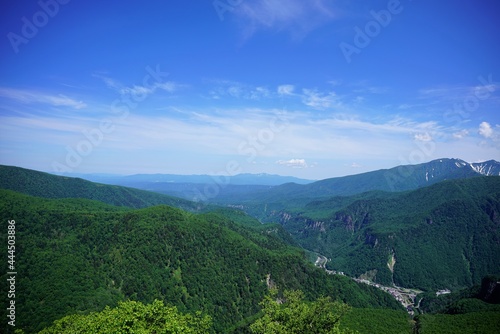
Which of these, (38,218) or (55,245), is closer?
(55,245)

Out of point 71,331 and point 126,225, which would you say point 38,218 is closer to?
point 126,225

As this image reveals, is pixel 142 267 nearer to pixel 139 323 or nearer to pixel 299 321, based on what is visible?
pixel 139 323

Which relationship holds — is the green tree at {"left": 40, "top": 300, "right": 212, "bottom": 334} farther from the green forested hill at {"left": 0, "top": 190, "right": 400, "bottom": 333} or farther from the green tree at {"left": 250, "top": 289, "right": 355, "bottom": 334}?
the green forested hill at {"left": 0, "top": 190, "right": 400, "bottom": 333}

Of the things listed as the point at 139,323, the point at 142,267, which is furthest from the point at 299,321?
the point at 142,267

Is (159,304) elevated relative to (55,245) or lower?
elevated

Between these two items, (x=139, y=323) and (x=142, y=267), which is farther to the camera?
(x=142, y=267)

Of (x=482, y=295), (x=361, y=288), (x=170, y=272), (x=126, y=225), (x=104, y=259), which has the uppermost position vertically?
(x=126, y=225)

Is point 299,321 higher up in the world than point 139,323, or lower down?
lower down

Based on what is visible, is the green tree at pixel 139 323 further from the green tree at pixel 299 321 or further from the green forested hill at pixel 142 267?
the green forested hill at pixel 142 267

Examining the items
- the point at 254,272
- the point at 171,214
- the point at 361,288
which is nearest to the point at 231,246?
the point at 254,272
